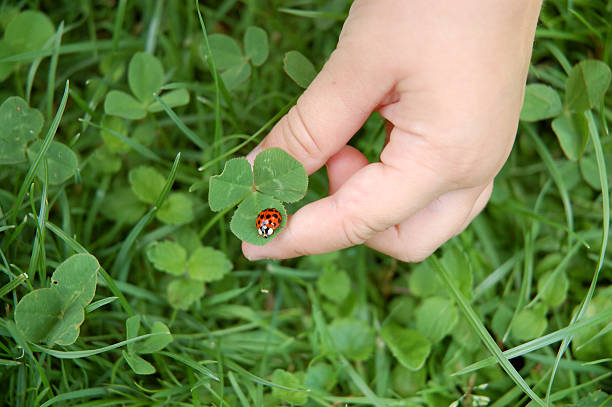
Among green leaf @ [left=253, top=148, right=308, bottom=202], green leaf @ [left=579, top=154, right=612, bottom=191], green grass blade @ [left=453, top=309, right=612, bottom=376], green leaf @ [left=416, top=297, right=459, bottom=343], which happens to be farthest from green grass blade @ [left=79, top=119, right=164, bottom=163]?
green leaf @ [left=579, top=154, right=612, bottom=191]

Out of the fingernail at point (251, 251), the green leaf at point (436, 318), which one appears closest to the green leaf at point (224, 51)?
the fingernail at point (251, 251)

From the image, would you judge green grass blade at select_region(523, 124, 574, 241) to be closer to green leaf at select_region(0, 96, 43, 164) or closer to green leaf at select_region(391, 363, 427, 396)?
green leaf at select_region(391, 363, 427, 396)

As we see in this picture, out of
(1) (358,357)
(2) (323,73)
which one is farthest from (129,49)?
(1) (358,357)

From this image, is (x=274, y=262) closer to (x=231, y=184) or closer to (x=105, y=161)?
(x=231, y=184)

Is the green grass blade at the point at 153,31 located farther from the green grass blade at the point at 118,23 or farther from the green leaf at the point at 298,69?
the green leaf at the point at 298,69

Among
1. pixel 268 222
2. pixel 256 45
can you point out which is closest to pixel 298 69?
pixel 256 45

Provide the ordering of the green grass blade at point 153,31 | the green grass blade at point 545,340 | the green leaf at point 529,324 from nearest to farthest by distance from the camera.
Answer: the green grass blade at point 545,340, the green leaf at point 529,324, the green grass blade at point 153,31
